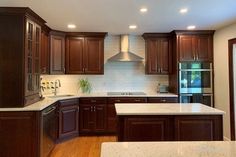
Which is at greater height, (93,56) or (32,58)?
(93,56)

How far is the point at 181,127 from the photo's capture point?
3.15 metres

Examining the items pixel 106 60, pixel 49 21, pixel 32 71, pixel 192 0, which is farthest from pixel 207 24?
pixel 32 71

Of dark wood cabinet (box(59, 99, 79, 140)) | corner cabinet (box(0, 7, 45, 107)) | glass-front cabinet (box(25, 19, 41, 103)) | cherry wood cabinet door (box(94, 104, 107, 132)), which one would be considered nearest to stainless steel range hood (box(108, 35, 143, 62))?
cherry wood cabinet door (box(94, 104, 107, 132))

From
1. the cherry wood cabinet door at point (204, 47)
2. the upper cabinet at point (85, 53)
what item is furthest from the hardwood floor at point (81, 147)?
the cherry wood cabinet door at point (204, 47)

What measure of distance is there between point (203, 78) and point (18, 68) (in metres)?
4.02

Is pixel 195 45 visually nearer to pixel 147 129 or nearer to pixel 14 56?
pixel 147 129

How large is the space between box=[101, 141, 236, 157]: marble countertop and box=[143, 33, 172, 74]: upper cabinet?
4.10m

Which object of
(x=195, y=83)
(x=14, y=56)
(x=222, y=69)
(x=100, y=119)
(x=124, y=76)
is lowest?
(x=100, y=119)

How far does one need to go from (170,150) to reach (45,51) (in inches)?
163

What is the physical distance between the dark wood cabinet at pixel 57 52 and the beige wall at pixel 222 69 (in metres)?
3.71

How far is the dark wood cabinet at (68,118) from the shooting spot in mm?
4746

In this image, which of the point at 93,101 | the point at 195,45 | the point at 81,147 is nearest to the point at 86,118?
the point at 93,101

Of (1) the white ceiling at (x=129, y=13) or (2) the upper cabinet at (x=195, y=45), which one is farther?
(2) the upper cabinet at (x=195, y=45)

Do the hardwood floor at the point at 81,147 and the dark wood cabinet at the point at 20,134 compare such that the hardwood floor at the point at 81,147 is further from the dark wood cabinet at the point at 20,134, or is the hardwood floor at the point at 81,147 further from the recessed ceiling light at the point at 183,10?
the recessed ceiling light at the point at 183,10
